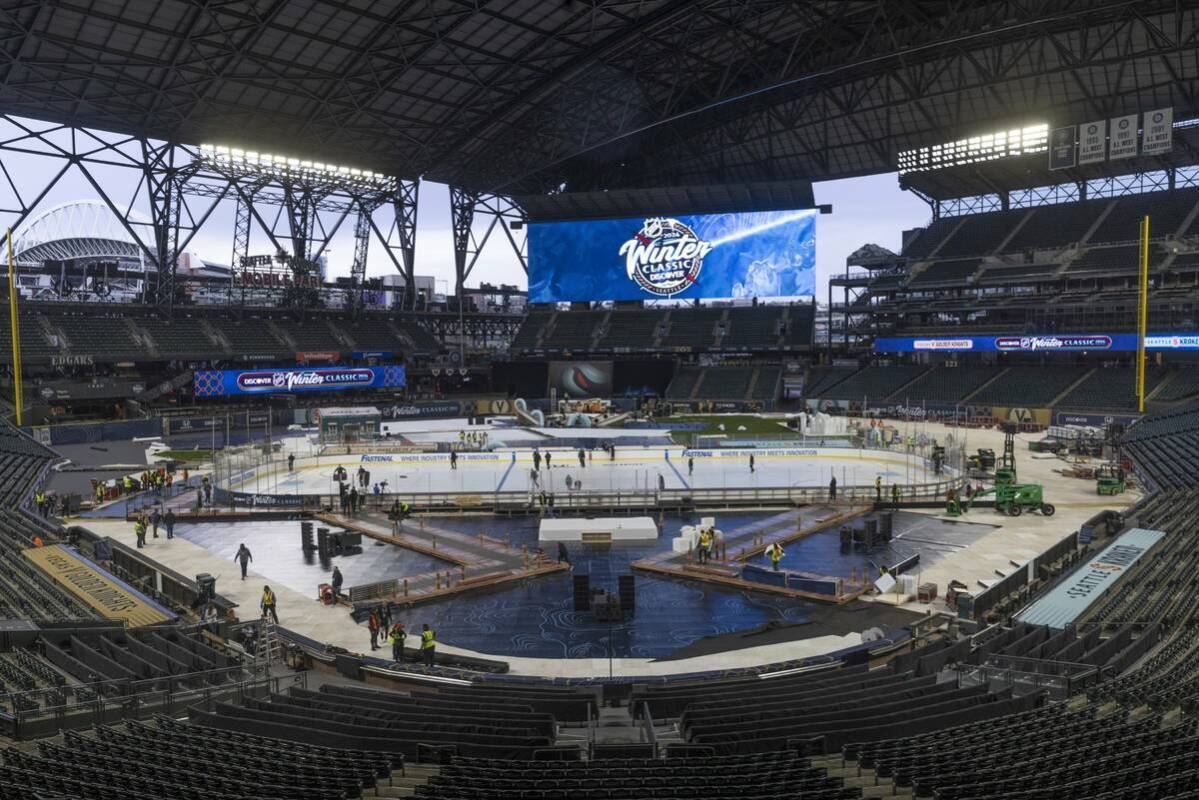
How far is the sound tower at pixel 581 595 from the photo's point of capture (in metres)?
25.5

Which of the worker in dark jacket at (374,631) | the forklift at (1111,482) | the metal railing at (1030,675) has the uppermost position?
the forklift at (1111,482)

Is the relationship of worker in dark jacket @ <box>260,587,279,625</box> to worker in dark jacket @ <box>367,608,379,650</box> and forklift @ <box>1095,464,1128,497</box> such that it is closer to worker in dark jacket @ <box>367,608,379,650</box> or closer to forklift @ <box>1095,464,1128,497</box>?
worker in dark jacket @ <box>367,608,379,650</box>

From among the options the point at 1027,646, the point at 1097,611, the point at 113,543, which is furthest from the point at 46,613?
the point at 1097,611

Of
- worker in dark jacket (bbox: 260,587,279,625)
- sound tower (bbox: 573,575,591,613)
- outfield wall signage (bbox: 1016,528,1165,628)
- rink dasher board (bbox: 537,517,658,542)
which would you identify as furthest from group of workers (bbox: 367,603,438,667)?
outfield wall signage (bbox: 1016,528,1165,628)

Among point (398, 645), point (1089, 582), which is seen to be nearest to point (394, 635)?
point (398, 645)

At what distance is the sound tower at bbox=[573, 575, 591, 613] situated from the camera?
25.5m

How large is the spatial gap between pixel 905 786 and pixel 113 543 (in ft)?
96.6

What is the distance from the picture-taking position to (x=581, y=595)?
25.6 m

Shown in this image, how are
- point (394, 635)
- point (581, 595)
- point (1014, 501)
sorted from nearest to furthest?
point (394, 635), point (581, 595), point (1014, 501)

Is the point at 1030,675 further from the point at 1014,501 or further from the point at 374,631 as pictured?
the point at 1014,501

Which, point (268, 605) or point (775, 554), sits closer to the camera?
point (268, 605)

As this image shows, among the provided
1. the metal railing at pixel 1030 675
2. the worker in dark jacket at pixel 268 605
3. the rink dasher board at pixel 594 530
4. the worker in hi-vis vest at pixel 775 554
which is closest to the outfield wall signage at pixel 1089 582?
the metal railing at pixel 1030 675

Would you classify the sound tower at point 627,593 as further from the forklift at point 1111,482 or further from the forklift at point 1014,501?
the forklift at point 1111,482

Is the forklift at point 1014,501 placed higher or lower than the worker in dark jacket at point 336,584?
higher
